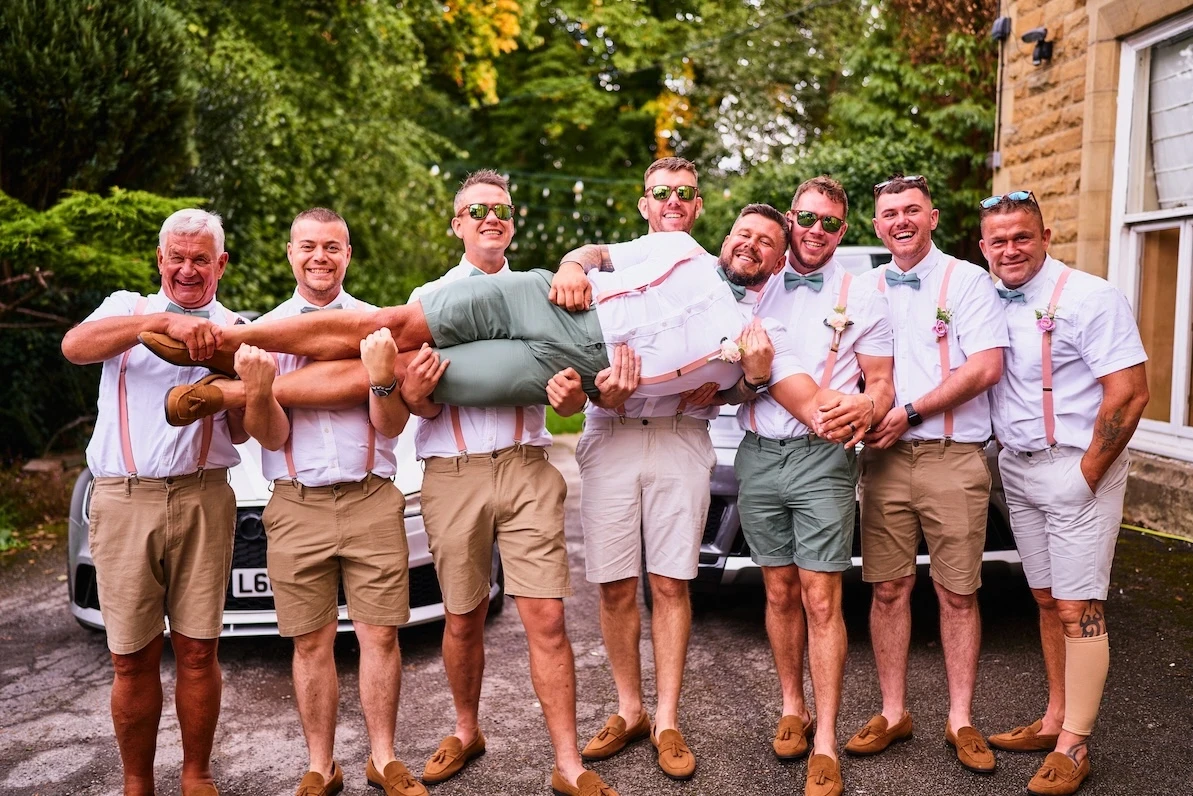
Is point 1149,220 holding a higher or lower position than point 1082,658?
higher

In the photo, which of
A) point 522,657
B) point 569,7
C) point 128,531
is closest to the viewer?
point 128,531

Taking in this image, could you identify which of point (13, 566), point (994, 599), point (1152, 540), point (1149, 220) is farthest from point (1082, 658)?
point (13, 566)

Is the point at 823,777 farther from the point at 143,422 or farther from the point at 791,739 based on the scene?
the point at 143,422

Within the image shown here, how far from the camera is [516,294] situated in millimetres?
3504

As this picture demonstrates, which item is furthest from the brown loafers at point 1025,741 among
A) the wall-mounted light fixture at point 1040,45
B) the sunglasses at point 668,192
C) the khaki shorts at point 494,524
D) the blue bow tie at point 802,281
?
the wall-mounted light fixture at point 1040,45

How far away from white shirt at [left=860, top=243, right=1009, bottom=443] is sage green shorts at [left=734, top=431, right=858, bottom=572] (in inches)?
14.1

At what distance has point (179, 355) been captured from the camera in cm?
321

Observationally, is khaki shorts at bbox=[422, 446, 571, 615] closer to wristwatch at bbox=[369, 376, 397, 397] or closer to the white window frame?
wristwatch at bbox=[369, 376, 397, 397]

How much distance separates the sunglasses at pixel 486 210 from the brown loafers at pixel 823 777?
7.73ft

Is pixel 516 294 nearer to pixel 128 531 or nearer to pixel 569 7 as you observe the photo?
pixel 128 531

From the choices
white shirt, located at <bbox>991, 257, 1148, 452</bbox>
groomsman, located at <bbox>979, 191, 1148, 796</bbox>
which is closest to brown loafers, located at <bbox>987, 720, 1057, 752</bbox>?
groomsman, located at <bbox>979, 191, 1148, 796</bbox>

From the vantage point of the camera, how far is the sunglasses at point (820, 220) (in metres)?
3.80

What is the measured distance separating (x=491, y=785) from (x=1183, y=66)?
20.0 feet

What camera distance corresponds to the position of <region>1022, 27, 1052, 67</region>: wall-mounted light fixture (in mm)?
7461
